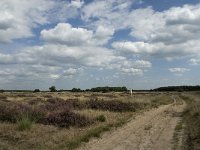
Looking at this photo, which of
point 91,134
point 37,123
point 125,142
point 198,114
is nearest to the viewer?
point 125,142

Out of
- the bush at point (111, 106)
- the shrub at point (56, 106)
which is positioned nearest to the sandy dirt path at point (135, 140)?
the shrub at point (56, 106)

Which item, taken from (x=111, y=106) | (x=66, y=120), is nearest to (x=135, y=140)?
(x=66, y=120)

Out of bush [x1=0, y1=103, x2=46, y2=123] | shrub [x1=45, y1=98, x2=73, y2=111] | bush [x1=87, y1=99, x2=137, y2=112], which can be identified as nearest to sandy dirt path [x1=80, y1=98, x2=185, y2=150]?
bush [x1=0, y1=103, x2=46, y2=123]

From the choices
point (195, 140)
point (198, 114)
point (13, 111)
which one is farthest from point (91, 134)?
point (198, 114)

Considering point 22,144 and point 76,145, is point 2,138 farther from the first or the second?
point 76,145

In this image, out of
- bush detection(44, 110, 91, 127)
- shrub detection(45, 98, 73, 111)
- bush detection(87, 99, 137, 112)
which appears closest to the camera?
bush detection(44, 110, 91, 127)

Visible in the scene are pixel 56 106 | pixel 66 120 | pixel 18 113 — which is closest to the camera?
pixel 66 120

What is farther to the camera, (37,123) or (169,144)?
(37,123)

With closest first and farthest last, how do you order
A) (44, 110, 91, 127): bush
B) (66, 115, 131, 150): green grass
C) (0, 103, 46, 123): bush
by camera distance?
1. (66, 115, 131, 150): green grass
2. (44, 110, 91, 127): bush
3. (0, 103, 46, 123): bush

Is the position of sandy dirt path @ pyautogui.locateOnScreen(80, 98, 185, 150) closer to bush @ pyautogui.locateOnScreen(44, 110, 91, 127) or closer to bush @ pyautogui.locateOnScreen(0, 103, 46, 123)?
bush @ pyautogui.locateOnScreen(44, 110, 91, 127)

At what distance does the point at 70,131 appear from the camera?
1820cm

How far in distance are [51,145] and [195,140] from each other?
221 inches

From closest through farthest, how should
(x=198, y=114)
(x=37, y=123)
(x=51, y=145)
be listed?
(x=51, y=145) < (x=37, y=123) < (x=198, y=114)

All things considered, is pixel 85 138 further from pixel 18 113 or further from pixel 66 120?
pixel 18 113
